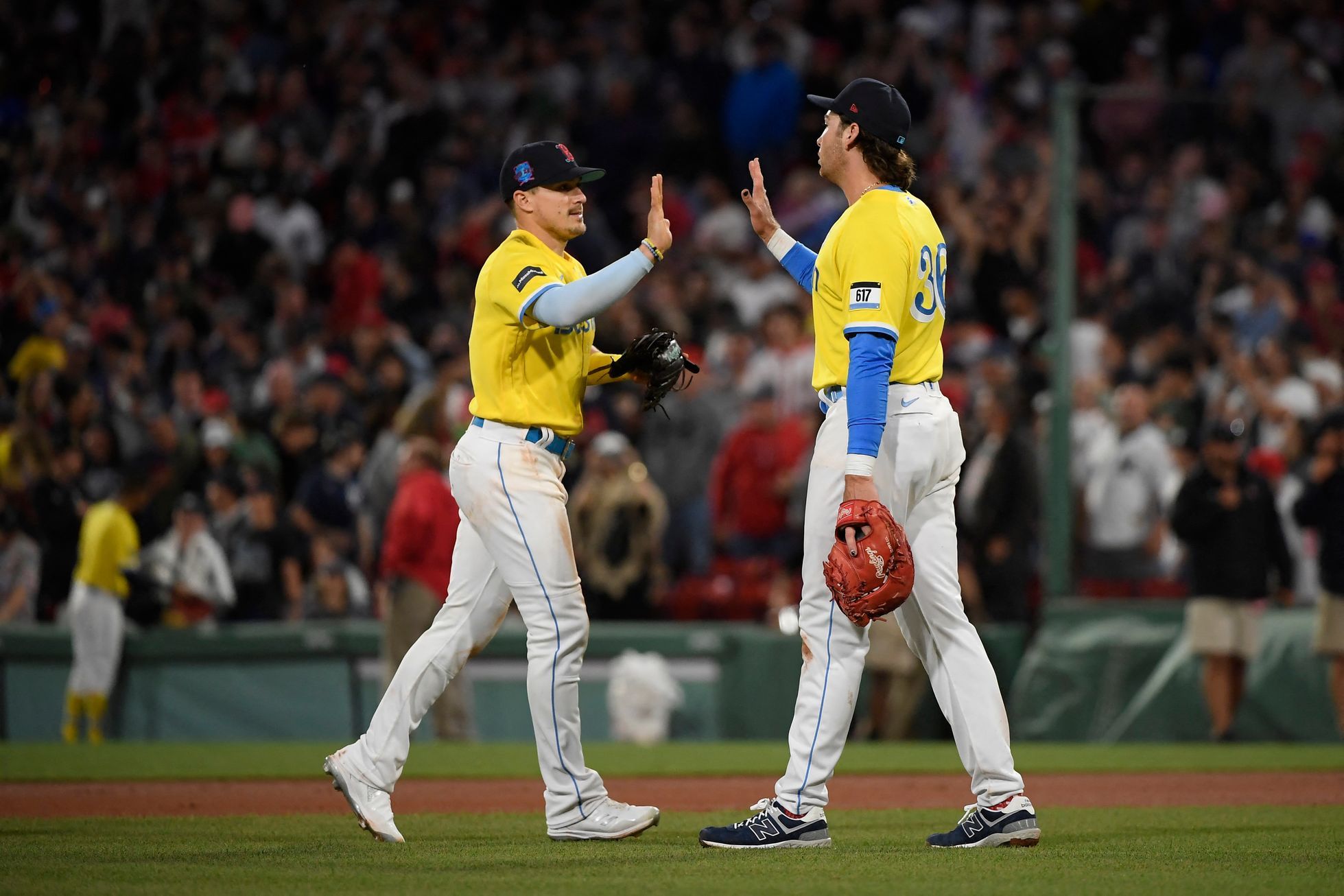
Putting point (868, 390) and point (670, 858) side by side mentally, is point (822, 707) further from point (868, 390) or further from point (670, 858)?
point (868, 390)

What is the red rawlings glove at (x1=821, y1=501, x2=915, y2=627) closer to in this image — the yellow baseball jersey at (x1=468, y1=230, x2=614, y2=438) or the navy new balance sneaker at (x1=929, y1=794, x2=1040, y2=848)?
the navy new balance sneaker at (x1=929, y1=794, x2=1040, y2=848)

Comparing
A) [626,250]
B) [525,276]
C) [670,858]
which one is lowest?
[670,858]

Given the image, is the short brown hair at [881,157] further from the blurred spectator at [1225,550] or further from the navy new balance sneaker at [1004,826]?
the blurred spectator at [1225,550]

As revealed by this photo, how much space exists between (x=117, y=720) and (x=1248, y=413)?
8.41 m

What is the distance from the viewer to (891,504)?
18.7ft

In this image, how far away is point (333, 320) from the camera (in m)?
17.5

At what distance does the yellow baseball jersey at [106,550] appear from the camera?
1320 cm

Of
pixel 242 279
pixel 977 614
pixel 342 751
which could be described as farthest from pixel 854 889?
pixel 242 279

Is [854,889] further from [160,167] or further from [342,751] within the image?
[160,167]

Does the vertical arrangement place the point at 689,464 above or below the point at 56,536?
above

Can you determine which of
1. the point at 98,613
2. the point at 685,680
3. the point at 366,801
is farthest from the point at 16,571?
the point at 366,801

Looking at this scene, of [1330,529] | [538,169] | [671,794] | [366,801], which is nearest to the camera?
[366,801]

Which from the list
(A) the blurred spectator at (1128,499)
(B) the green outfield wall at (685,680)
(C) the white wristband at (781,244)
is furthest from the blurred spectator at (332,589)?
(C) the white wristband at (781,244)

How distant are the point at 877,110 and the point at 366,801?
2749 mm
